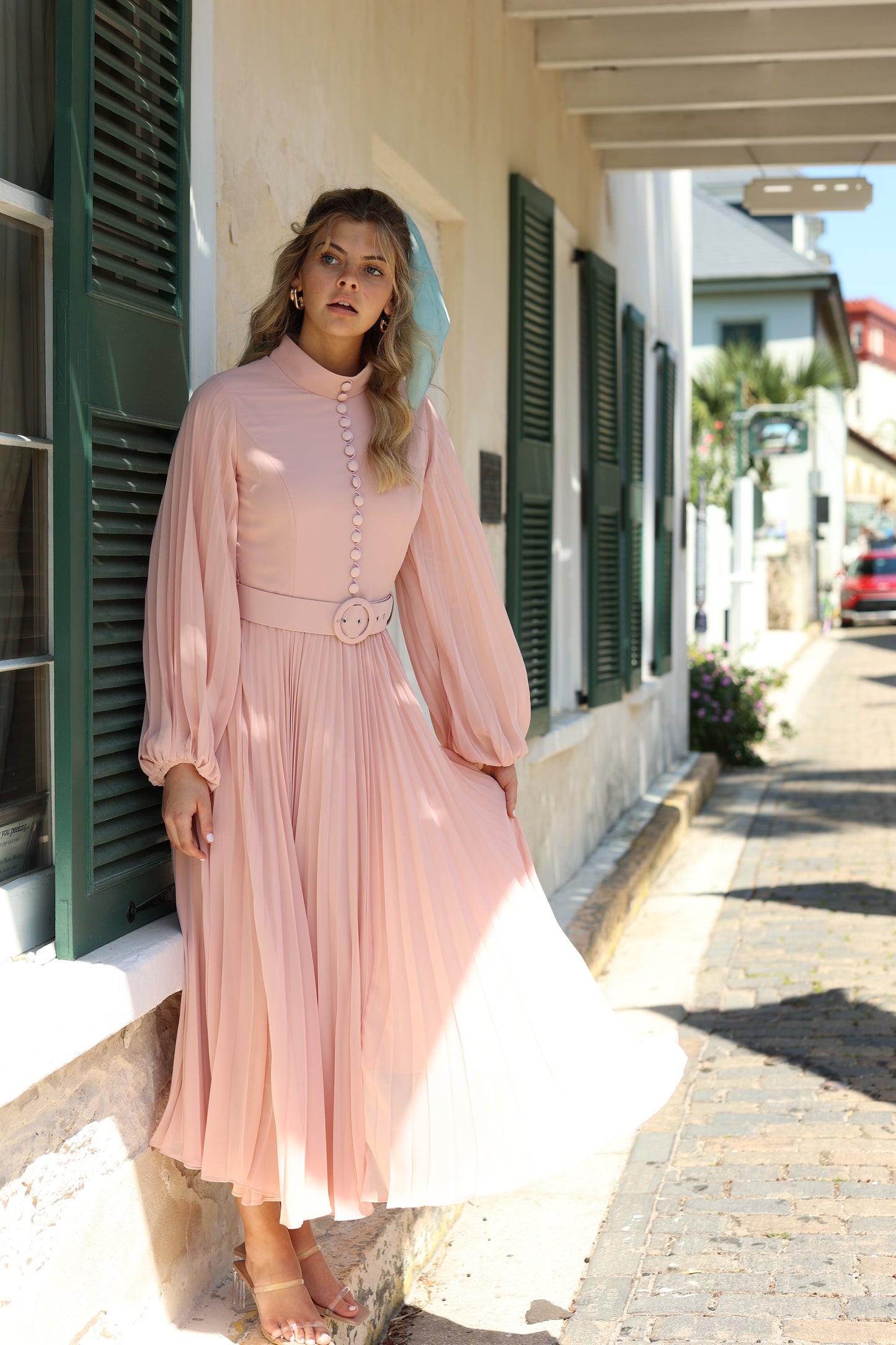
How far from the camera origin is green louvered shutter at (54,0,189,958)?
2.23 m

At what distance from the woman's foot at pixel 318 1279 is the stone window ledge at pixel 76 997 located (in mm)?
576

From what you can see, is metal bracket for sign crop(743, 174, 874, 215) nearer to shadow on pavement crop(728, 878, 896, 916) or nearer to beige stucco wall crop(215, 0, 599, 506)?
beige stucco wall crop(215, 0, 599, 506)

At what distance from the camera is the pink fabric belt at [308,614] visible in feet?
8.20

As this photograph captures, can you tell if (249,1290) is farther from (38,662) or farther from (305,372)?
(305,372)

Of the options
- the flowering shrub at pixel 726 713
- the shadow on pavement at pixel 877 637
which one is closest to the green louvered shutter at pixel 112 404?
the flowering shrub at pixel 726 713

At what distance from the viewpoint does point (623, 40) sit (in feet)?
20.1

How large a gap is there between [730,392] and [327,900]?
84.5 ft

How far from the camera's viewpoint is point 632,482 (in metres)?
8.25

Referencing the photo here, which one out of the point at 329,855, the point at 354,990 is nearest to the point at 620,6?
the point at 329,855

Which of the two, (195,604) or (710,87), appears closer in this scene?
(195,604)

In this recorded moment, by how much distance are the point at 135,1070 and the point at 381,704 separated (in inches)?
29.2

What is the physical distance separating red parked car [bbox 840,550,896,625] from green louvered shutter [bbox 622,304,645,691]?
81.0ft

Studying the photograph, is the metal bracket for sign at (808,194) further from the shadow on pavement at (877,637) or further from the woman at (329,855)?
the shadow on pavement at (877,637)

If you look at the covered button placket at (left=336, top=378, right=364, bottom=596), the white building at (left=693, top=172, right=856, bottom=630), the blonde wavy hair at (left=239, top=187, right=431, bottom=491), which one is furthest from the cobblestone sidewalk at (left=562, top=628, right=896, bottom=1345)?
the white building at (left=693, top=172, right=856, bottom=630)
